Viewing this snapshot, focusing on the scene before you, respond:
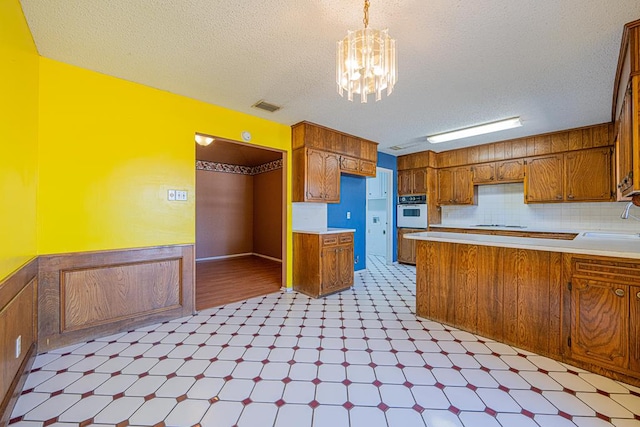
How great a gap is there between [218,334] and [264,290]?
137 centimetres

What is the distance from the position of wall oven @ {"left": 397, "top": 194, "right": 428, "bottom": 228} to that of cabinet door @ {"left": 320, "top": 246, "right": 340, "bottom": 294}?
2.46m

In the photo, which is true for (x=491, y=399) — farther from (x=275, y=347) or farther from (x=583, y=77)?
(x=583, y=77)

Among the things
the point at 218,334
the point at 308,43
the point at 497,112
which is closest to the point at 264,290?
the point at 218,334

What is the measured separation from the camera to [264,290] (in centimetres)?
390

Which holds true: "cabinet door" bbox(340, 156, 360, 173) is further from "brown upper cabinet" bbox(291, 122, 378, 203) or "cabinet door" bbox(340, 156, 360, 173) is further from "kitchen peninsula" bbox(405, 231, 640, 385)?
"kitchen peninsula" bbox(405, 231, 640, 385)

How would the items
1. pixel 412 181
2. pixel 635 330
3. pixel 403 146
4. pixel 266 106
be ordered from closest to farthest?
pixel 635 330 < pixel 266 106 < pixel 403 146 < pixel 412 181

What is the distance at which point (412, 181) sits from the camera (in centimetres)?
569

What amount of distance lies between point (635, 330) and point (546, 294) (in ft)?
1.60

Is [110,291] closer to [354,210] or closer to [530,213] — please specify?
[354,210]

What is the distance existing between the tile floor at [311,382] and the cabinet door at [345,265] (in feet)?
3.93

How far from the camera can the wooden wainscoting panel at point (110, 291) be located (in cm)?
224

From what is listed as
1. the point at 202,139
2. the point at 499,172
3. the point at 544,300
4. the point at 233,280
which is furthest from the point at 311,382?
the point at 499,172

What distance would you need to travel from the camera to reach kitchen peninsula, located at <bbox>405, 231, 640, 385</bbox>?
6.03 ft

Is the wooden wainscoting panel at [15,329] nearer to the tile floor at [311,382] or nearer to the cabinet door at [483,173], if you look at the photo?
the tile floor at [311,382]
